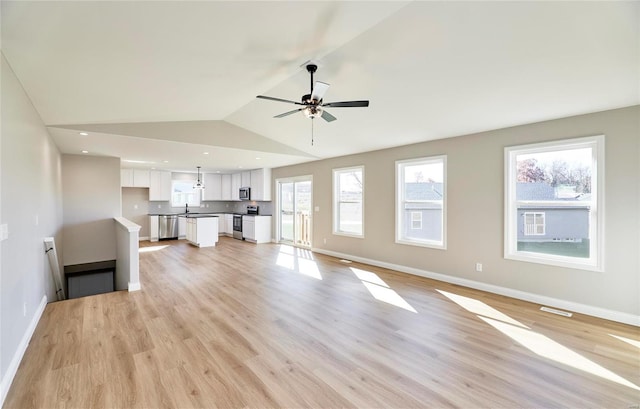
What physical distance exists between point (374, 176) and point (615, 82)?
360cm

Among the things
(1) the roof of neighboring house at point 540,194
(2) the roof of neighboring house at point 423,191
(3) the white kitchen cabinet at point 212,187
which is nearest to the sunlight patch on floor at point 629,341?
(1) the roof of neighboring house at point 540,194

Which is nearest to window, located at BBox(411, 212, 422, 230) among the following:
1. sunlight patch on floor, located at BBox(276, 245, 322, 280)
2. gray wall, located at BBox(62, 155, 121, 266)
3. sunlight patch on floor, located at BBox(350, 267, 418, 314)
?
sunlight patch on floor, located at BBox(350, 267, 418, 314)

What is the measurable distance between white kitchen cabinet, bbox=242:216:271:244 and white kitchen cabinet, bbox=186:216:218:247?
41.1 inches

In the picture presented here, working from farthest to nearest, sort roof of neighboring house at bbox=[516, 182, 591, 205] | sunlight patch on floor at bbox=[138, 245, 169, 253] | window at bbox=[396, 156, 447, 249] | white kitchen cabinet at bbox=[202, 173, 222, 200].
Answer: white kitchen cabinet at bbox=[202, 173, 222, 200]
sunlight patch on floor at bbox=[138, 245, 169, 253]
window at bbox=[396, 156, 447, 249]
roof of neighboring house at bbox=[516, 182, 591, 205]

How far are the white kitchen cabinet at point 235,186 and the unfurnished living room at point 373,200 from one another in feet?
13.7

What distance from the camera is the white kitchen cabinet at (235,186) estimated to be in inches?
394

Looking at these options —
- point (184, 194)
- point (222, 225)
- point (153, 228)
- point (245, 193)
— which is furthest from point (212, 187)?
point (153, 228)

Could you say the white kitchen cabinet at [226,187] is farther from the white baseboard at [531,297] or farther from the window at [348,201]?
the white baseboard at [531,297]

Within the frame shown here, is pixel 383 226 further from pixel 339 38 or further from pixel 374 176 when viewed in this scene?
pixel 339 38

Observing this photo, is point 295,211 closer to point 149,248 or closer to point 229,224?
point 229,224

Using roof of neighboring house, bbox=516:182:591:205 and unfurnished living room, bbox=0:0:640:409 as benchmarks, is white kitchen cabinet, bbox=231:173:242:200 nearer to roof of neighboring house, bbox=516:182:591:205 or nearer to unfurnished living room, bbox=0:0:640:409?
unfurnished living room, bbox=0:0:640:409

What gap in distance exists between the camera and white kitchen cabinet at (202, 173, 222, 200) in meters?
10.2

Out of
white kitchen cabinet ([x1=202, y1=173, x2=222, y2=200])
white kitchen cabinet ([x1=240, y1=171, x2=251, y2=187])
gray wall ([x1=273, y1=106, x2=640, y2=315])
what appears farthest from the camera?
white kitchen cabinet ([x1=202, y1=173, x2=222, y2=200])

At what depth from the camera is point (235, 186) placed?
10.2 meters
